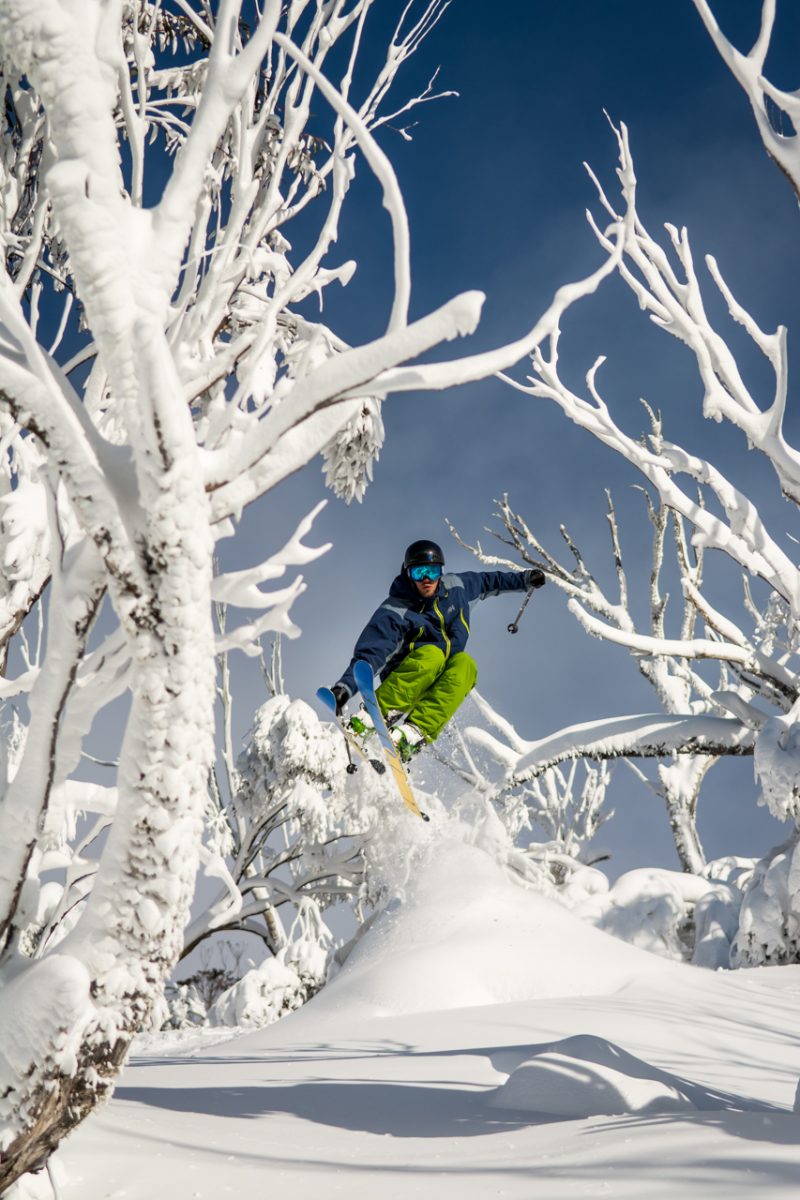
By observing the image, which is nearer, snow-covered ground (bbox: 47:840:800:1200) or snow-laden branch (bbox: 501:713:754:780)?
snow-covered ground (bbox: 47:840:800:1200)

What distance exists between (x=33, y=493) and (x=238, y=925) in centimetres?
1083

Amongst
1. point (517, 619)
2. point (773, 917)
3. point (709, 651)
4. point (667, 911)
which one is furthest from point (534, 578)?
point (667, 911)

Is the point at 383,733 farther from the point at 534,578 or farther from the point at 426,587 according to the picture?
the point at 534,578

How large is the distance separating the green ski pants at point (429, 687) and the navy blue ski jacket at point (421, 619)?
68 mm

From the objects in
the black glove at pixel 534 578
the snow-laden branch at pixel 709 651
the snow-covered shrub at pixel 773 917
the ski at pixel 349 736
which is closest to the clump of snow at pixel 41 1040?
the ski at pixel 349 736

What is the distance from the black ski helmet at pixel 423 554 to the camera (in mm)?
6016

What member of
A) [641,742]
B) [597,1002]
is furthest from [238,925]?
[597,1002]

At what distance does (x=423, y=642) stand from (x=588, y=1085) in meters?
3.70

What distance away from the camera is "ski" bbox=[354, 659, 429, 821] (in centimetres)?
582

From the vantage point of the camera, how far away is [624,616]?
47.4 feet

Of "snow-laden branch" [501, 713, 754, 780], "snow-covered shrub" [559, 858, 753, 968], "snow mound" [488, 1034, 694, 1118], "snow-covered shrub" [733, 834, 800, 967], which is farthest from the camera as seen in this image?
"snow-laden branch" [501, 713, 754, 780]

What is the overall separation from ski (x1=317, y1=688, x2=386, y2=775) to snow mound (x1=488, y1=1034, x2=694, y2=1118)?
2.75m

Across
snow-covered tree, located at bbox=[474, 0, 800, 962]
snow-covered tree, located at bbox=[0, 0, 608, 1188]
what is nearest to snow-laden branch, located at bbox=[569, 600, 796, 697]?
snow-covered tree, located at bbox=[474, 0, 800, 962]

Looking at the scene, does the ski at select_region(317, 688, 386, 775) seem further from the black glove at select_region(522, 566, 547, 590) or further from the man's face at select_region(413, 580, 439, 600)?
the black glove at select_region(522, 566, 547, 590)
